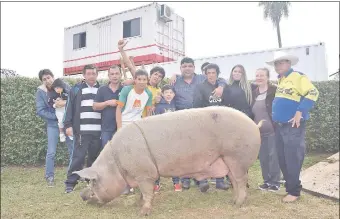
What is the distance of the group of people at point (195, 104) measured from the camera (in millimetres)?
5031

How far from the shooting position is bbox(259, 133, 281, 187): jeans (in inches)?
225

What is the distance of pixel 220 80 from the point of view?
18.9ft

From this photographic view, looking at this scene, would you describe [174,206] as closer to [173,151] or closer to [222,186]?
[173,151]

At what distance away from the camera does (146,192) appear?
14.8 ft

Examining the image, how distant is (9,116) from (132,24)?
330 inches

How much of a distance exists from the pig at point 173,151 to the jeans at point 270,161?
1217 millimetres

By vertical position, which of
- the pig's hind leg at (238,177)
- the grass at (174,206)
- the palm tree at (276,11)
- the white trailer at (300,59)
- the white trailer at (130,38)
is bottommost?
the grass at (174,206)

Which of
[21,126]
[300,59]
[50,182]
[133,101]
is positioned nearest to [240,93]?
[133,101]

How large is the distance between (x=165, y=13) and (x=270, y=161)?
35.2ft

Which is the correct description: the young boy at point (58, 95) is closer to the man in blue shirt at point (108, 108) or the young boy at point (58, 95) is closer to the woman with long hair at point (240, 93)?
the man in blue shirt at point (108, 108)

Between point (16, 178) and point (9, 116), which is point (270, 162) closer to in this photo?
point (16, 178)

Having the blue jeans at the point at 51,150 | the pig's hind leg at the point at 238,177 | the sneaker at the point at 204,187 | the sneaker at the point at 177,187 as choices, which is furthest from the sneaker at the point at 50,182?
the pig's hind leg at the point at 238,177

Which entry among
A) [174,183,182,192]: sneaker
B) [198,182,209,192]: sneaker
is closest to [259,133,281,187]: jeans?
[198,182,209,192]: sneaker

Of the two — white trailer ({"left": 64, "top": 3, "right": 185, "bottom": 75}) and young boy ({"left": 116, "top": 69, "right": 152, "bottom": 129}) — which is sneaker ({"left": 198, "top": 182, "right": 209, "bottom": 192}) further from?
white trailer ({"left": 64, "top": 3, "right": 185, "bottom": 75})
